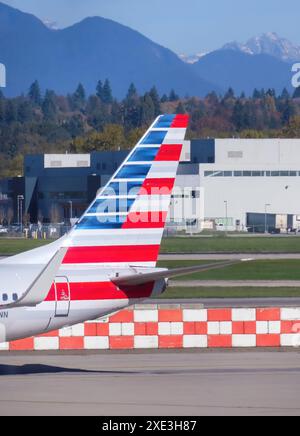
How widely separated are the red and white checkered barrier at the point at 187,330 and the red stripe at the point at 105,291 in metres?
4.19

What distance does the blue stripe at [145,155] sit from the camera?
25.0 meters

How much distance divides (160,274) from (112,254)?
6.30 ft

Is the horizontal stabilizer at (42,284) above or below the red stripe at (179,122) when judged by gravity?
below

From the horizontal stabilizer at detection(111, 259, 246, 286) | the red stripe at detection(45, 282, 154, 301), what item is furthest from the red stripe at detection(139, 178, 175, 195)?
the red stripe at detection(45, 282, 154, 301)

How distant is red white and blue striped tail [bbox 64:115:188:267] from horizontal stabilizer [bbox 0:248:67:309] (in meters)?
2.69

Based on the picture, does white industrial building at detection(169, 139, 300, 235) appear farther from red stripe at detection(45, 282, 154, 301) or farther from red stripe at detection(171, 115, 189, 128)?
red stripe at detection(45, 282, 154, 301)

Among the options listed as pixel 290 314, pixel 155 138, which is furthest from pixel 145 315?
pixel 155 138

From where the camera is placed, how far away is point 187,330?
93.7ft

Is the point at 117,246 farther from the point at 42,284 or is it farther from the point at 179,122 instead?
the point at 42,284

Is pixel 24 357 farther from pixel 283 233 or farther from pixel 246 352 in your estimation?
pixel 283 233

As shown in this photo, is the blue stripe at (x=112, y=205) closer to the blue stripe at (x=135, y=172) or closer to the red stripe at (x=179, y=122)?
the blue stripe at (x=135, y=172)

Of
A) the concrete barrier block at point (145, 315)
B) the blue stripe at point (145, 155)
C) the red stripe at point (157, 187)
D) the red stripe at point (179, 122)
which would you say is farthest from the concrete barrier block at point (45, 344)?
the red stripe at point (179, 122)

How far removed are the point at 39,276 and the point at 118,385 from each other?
2852mm
